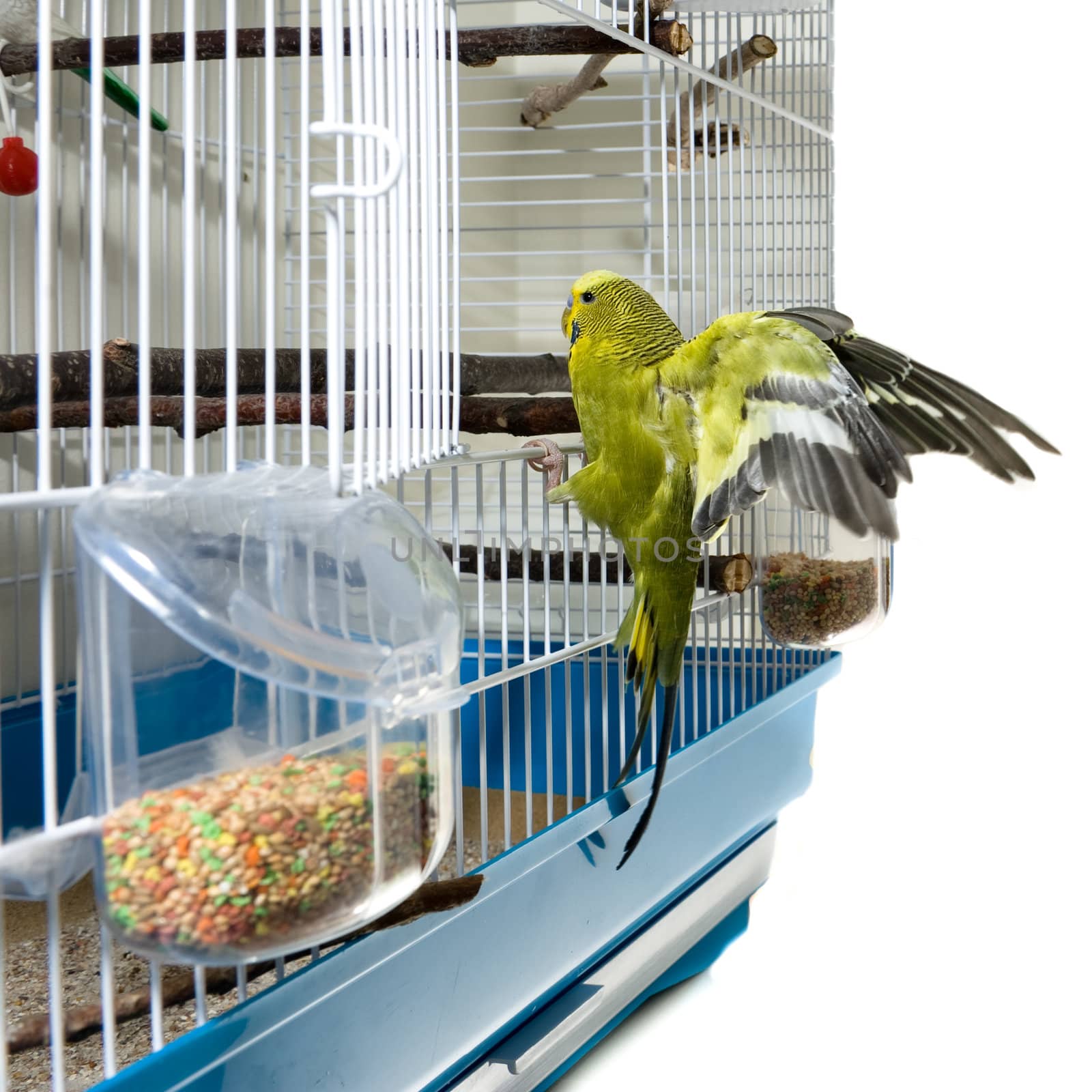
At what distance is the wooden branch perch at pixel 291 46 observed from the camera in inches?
35.8

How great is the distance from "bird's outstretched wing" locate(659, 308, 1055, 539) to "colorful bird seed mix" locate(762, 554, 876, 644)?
229mm

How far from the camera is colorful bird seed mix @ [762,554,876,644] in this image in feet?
3.68

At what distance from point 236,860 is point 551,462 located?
60cm

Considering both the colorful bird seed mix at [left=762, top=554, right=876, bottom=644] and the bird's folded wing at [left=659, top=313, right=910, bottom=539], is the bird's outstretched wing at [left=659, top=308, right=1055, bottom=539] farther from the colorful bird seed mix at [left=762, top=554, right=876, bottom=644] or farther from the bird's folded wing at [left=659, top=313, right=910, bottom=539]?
the colorful bird seed mix at [left=762, top=554, right=876, bottom=644]

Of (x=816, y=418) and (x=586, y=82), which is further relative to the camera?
(x=586, y=82)

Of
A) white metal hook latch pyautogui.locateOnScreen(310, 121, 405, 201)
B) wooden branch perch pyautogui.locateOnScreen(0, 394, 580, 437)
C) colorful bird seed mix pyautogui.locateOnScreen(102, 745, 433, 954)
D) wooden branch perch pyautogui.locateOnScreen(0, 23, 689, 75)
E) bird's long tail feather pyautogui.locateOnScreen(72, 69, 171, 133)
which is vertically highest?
wooden branch perch pyautogui.locateOnScreen(0, 23, 689, 75)

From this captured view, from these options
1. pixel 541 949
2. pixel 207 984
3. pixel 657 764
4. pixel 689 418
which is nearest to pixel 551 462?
pixel 689 418

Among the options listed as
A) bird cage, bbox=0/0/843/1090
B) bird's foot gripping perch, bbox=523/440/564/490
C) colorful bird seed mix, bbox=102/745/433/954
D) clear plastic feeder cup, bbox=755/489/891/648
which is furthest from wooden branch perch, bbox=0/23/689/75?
colorful bird seed mix, bbox=102/745/433/954

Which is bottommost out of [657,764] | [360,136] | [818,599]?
[657,764]

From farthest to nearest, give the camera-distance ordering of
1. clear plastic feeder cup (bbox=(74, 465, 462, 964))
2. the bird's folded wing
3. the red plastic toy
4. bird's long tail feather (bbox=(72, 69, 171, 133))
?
1. bird's long tail feather (bbox=(72, 69, 171, 133))
2. the red plastic toy
3. the bird's folded wing
4. clear plastic feeder cup (bbox=(74, 465, 462, 964))

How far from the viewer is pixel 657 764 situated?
3.01 feet

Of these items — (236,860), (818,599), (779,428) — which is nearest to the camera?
(236,860)

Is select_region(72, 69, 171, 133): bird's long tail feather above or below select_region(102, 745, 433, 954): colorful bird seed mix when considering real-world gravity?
above

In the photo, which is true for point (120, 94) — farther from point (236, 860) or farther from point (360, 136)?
point (236, 860)
